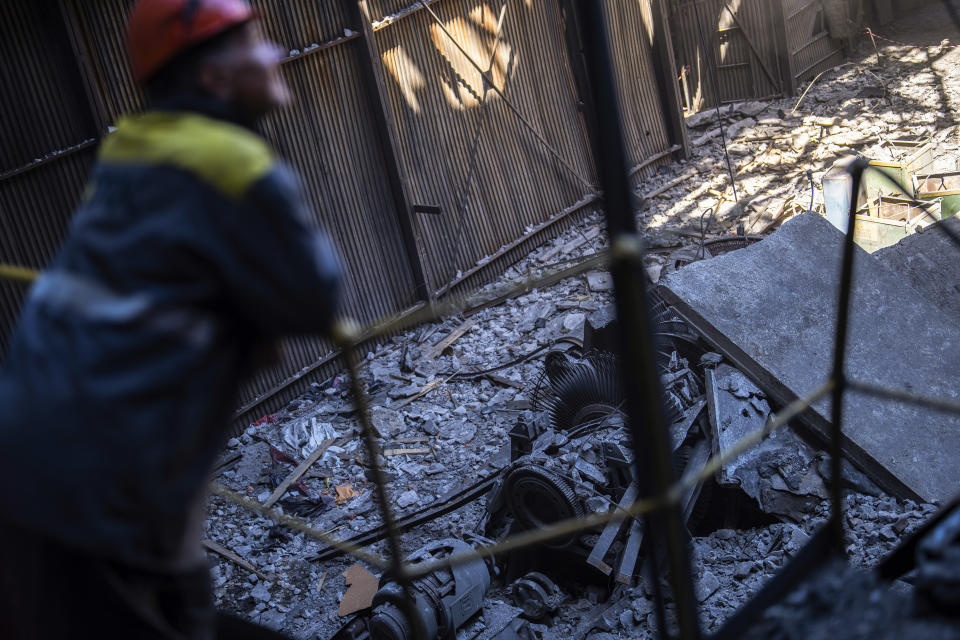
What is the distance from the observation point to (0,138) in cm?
715

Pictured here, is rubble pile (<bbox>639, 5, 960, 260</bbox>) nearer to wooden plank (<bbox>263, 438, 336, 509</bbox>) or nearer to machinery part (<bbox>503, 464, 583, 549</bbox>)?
wooden plank (<bbox>263, 438, 336, 509</bbox>)

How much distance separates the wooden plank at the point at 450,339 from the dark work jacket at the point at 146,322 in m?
8.09

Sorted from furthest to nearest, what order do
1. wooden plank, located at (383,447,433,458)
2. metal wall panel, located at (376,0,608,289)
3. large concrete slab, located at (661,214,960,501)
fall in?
metal wall panel, located at (376,0,608,289), wooden plank, located at (383,447,433,458), large concrete slab, located at (661,214,960,501)

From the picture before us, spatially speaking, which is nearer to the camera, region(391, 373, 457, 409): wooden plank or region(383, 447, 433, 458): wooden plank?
region(383, 447, 433, 458): wooden plank

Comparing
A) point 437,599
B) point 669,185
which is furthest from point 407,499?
point 669,185

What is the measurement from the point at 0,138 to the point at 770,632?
7.35 m

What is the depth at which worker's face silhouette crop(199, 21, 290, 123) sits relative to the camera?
177 centimetres

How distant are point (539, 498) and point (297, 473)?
3.06 meters

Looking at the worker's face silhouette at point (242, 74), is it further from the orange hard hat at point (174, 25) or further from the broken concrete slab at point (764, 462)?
the broken concrete slab at point (764, 462)

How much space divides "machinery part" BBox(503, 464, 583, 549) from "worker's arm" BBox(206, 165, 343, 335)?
13.5ft

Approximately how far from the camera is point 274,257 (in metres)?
1.63

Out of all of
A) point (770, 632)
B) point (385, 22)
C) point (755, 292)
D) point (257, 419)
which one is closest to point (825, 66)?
point (385, 22)

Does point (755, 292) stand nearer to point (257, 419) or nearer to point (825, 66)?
point (257, 419)

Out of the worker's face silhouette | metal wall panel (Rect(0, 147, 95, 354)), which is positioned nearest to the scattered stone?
metal wall panel (Rect(0, 147, 95, 354))
